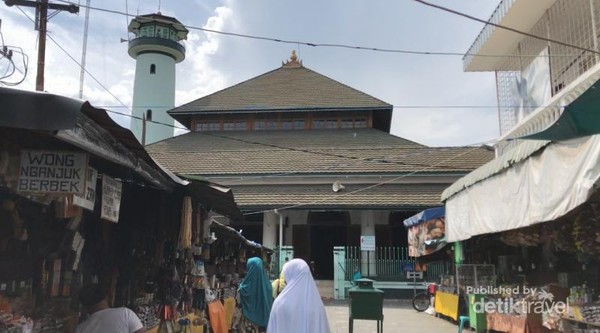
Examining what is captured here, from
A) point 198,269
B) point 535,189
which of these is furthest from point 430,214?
point 535,189

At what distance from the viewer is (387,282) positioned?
64.5 feet

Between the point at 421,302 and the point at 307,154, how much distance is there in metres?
9.46

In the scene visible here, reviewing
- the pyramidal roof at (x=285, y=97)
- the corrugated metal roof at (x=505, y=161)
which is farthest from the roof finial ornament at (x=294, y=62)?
the corrugated metal roof at (x=505, y=161)

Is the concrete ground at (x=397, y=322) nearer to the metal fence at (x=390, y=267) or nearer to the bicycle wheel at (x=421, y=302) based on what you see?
the bicycle wheel at (x=421, y=302)

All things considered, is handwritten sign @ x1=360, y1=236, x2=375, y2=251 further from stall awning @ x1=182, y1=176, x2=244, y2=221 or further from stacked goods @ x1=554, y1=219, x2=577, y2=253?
stacked goods @ x1=554, y1=219, x2=577, y2=253

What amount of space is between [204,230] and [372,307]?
3563mm

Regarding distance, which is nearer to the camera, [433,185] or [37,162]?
[37,162]

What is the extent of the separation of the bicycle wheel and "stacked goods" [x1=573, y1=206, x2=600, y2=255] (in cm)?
991

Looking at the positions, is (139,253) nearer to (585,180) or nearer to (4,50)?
(4,50)

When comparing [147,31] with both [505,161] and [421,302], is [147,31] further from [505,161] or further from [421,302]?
[505,161]

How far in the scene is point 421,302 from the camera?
1631 cm

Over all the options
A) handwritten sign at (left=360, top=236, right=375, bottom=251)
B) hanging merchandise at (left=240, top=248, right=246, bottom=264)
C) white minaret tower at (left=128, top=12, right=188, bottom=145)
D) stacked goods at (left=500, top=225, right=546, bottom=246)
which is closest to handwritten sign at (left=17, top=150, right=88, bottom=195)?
stacked goods at (left=500, top=225, right=546, bottom=246)

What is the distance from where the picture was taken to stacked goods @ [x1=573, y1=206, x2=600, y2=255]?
6367 millimetres

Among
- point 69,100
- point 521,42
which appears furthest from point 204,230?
point 521,42
